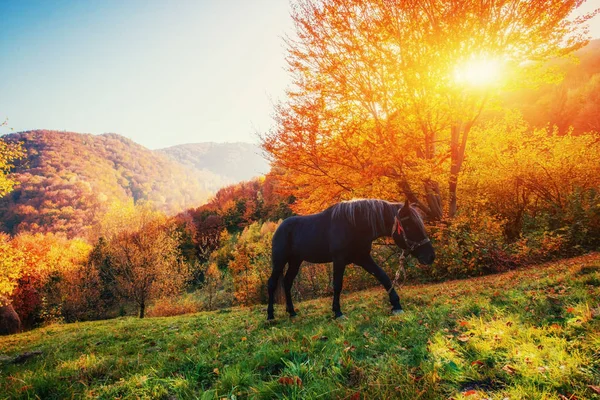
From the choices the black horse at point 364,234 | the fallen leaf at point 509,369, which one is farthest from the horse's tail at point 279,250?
the fallen leaf at point 509,369

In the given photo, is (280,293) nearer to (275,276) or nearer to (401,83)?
(275,276)

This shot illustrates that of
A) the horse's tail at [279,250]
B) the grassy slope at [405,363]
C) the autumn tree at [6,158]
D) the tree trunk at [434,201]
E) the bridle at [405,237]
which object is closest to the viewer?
the grassy slope at [405,363]

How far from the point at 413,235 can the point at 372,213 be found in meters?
0.92

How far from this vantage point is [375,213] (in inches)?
209

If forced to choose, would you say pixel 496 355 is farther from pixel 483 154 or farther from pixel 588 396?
pixel 483 154

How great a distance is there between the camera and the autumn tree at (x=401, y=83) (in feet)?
27.0

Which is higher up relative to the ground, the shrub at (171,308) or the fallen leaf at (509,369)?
the fallen leaf at (509,369)

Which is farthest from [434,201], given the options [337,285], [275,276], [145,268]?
[145,268]

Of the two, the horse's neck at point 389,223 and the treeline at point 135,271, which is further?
the treeline at point 135,271

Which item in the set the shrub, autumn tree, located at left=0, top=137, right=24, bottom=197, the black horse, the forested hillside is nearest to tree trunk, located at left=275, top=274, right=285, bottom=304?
the black horse

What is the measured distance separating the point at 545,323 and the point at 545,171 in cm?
1121

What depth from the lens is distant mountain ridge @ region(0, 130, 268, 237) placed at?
7312 centimetres

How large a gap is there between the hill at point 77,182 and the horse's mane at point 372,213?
16106mm

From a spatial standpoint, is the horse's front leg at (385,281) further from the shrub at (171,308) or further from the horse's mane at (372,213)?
the shrub at (171,308)
